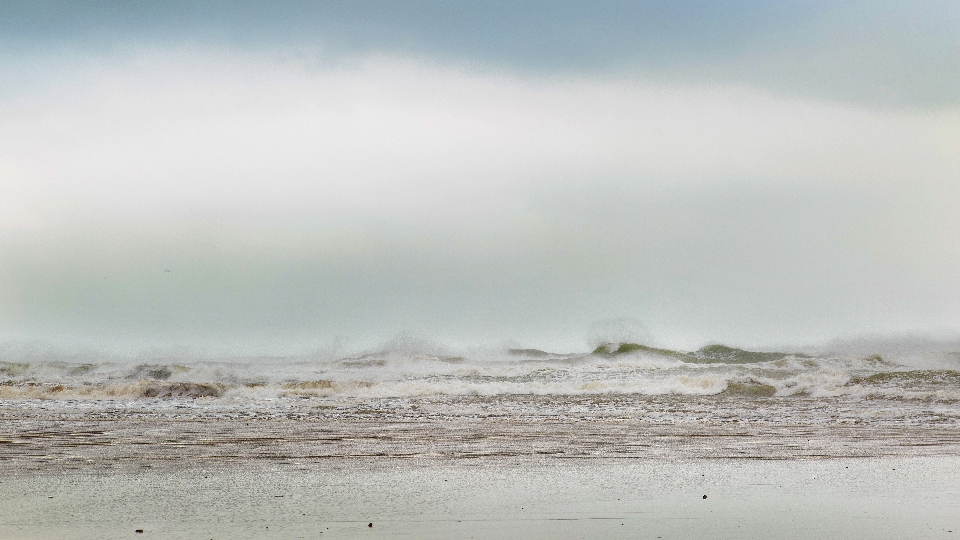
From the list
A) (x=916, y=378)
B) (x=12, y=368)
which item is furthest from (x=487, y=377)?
(x=12, y=368)

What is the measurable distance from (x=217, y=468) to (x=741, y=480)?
522cm

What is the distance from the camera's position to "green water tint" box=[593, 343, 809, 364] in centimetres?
5406

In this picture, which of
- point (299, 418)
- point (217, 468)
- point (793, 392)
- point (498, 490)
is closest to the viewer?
point (498, 490)

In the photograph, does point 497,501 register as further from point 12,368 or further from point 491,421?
point 12,368

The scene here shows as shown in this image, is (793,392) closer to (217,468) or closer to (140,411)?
(140,411)

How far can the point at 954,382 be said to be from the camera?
99.8ft

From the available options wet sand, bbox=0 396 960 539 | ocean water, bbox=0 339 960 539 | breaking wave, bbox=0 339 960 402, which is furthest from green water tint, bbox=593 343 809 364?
wet sand, bbox=0 396 960 539

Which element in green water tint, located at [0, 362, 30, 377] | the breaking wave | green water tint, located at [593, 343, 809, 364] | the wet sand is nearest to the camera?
the wet sand

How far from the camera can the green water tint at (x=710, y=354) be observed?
54062mm

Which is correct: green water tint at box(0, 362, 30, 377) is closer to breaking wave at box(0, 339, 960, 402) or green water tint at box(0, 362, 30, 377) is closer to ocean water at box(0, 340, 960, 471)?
breaking wave at box(0, 339, 960, 402)

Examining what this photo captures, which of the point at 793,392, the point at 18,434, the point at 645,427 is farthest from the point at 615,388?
the point at 18,434

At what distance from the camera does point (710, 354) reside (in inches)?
2589

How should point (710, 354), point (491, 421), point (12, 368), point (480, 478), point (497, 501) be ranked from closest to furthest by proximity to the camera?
point (497, 501), point (480, 478), point (491, 421), point (12, 368), point (710, 354)

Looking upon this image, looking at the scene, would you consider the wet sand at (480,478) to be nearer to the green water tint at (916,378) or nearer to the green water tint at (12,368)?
the green water tint at (916,378)
